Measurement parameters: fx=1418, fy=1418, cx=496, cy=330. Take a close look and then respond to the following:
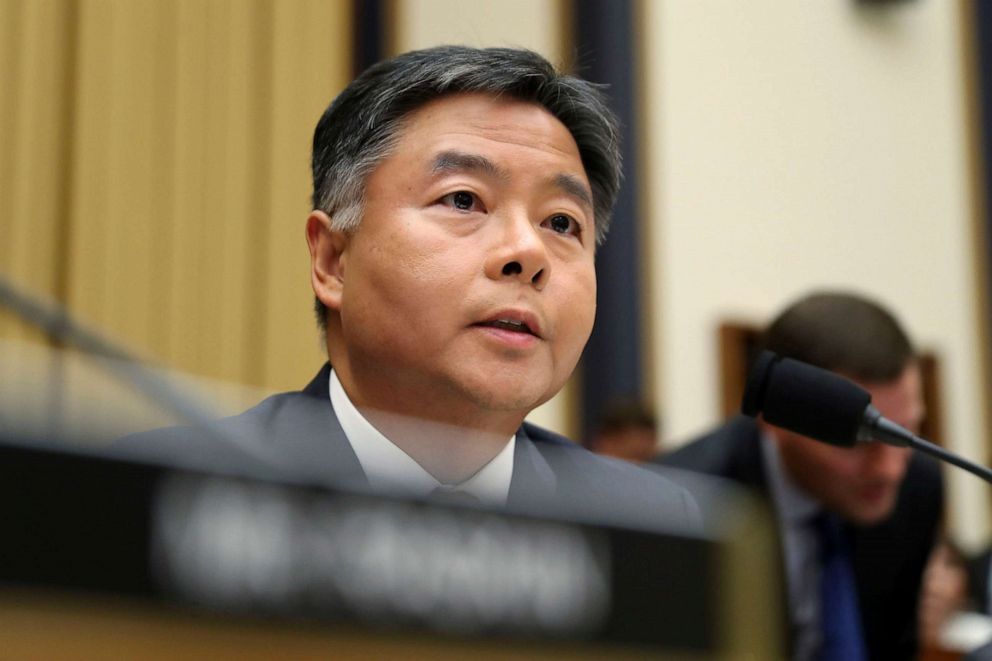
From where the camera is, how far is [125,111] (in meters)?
3.68

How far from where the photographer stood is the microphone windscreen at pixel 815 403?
1.74 m

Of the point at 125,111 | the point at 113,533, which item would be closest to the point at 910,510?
the point at 125,111

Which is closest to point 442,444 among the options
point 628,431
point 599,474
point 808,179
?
point 599,474

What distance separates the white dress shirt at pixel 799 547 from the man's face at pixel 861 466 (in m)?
0.03

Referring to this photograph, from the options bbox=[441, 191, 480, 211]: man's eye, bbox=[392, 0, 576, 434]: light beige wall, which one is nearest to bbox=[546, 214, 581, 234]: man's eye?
bbox=[441, 191, 480, 211]: man's eye

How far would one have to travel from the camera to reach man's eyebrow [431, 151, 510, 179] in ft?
5.26

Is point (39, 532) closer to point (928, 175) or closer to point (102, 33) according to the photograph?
point (102, 33)

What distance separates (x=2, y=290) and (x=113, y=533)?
403 mm

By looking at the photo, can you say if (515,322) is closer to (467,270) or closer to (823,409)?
(467,270)

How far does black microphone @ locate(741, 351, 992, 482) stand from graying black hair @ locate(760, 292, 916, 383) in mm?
1084

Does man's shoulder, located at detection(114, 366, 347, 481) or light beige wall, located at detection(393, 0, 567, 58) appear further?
light beige wall, located at detection(393, 0, 567, 58)

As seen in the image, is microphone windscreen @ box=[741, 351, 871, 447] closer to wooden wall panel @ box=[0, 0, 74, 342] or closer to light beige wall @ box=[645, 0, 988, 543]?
wooden wall panel @ box=[0, 0, 74, 342]

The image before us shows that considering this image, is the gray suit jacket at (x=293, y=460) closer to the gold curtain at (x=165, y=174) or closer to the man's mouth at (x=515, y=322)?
the man's mouth at (x=515, y=322)

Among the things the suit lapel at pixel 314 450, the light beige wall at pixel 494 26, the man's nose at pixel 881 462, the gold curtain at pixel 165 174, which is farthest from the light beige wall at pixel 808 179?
the suit lapel at pixel 314 450
